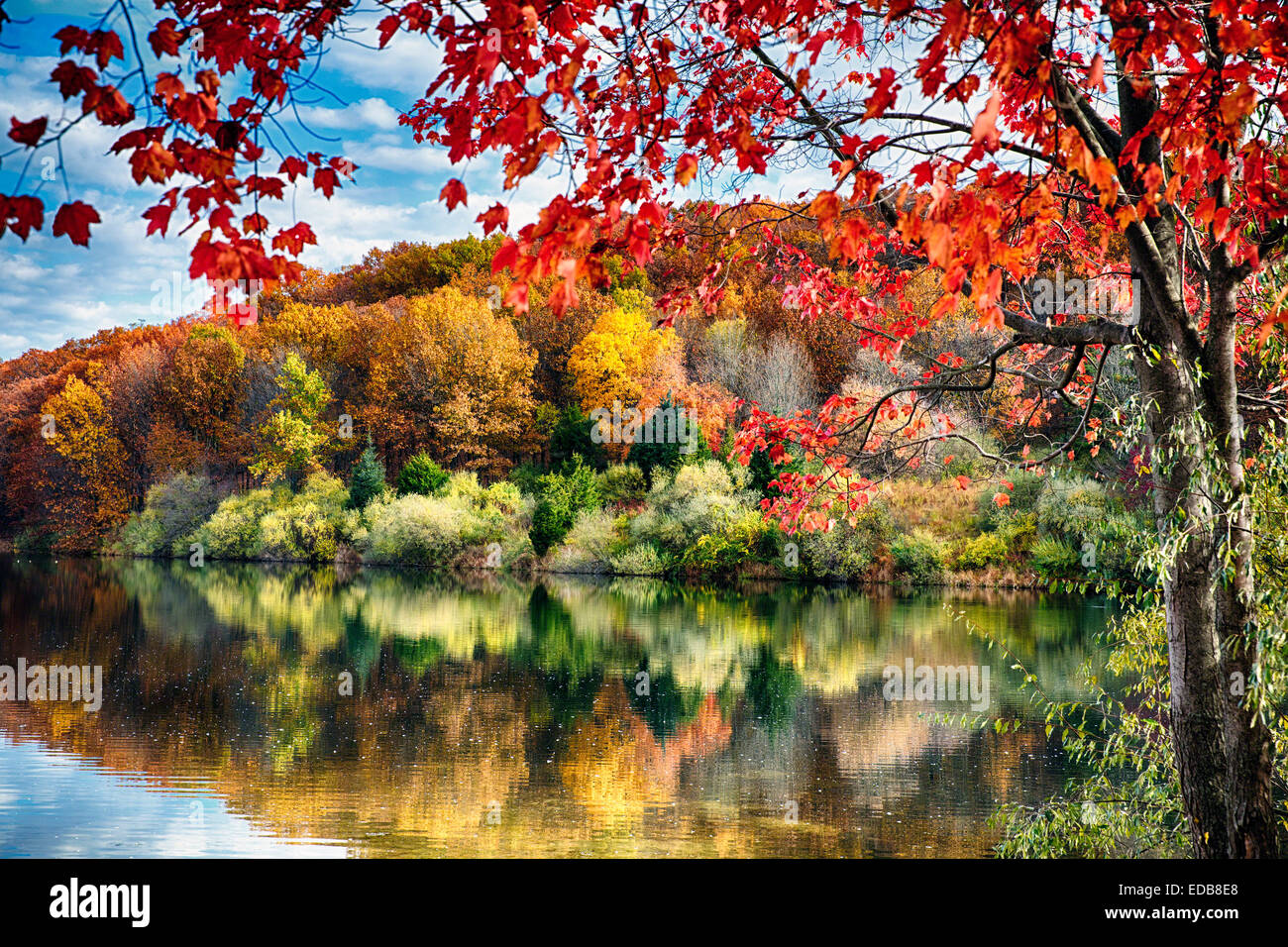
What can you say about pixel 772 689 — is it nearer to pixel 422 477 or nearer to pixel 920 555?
pixel 920 555

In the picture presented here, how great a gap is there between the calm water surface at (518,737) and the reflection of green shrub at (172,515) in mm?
18622

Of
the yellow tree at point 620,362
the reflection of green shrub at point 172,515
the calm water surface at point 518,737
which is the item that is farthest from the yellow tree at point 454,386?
the calm water surface at point 518,737

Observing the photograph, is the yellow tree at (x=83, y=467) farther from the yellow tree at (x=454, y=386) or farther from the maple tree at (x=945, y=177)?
the maple tree at (x=945, y=177)

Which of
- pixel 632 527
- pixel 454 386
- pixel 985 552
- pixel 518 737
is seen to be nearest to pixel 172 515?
pixel 454 386

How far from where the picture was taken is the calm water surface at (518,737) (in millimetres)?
7160

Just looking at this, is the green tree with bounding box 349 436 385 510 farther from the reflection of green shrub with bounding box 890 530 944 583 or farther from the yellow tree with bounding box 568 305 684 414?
the reflection of green shrub with bounding box 890 530 944 583

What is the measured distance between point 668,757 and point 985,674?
5.87 metres

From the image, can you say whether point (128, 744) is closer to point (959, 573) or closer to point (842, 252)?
point (842, 252)

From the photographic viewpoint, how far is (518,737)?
10023 millimetres

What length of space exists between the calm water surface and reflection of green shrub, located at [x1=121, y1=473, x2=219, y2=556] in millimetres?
18622

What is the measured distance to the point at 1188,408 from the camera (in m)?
3.81

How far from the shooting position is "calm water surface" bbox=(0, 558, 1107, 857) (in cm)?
716

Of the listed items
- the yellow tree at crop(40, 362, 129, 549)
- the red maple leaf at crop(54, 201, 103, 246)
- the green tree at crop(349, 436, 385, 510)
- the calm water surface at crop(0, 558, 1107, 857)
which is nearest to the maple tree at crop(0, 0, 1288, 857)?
the red maple leaf at crop(54, 201, 103, 246)

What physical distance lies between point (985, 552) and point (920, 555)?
5.22 ft
